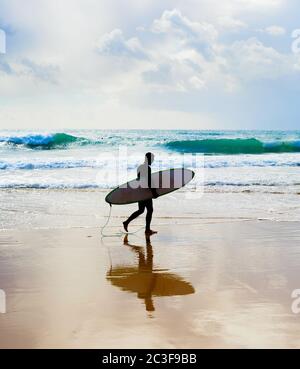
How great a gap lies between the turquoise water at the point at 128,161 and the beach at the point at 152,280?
6.67 metres

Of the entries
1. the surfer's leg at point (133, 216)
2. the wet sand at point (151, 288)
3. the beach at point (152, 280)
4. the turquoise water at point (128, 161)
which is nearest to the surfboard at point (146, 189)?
the surfer's leg at point (133, 216)

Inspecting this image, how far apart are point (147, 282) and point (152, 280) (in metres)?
0.11

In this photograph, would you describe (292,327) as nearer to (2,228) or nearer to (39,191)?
(2,228)

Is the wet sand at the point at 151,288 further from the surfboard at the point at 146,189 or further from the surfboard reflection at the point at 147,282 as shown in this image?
the surfboard at the point at 146,189

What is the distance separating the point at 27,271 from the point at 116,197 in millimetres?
4151

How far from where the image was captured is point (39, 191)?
53.5 feet

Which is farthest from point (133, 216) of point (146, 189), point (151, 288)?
point (151, 288)

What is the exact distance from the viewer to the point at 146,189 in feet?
33.0

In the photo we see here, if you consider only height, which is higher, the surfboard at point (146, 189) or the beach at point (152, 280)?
the surfboard at point (146, 189)

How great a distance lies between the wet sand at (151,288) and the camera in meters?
4.57

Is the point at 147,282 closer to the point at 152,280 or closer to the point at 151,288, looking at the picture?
the point at 152,280

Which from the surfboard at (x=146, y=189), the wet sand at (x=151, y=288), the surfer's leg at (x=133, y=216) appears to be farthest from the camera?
the surfboard at (x=146, y=189)

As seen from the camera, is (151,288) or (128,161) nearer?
(151,288)

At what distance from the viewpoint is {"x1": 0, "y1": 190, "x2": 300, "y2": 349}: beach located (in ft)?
15.1
